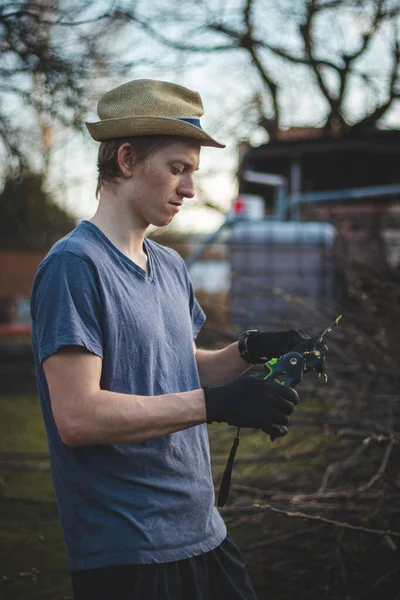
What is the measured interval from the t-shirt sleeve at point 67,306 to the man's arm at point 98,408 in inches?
1.0

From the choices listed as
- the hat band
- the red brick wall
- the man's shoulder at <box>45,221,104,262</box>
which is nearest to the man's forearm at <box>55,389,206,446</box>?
the man's shoulder at <box>45,221,104,262</box>

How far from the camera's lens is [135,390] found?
5.57 feet

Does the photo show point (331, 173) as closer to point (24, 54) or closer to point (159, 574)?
point (24, 54)

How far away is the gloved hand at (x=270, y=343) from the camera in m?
2.00

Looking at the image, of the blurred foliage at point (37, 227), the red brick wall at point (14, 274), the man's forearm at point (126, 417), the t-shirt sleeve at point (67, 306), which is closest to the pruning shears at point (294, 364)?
the man's forearm at point (126, 417)

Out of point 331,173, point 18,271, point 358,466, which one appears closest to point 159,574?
point 358,466

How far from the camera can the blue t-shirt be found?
5.23 ft

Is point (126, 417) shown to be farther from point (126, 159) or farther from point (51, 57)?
point (51, 57)

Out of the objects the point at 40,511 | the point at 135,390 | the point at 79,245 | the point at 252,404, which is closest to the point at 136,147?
the point at 79,245

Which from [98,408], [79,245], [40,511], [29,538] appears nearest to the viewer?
[98,408]

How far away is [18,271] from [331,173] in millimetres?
5547

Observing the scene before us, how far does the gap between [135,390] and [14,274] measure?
859cm

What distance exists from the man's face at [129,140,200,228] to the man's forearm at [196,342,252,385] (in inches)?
18.9

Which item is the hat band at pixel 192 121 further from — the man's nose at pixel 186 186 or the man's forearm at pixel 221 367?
the man's forearm at pixel 221 367
